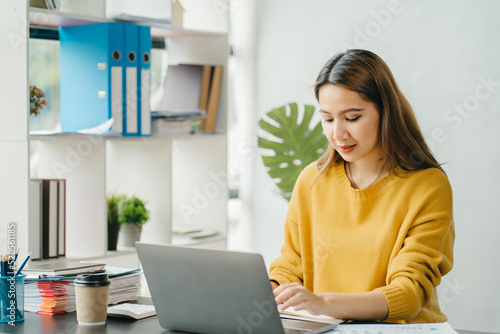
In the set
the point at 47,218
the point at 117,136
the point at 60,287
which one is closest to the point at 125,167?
the point at 117,136

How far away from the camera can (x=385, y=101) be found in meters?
1.70

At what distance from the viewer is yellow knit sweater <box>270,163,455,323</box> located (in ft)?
5.20

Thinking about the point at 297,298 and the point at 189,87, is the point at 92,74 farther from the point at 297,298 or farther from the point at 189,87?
the point at 297,298

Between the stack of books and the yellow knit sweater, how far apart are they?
0.40 meters

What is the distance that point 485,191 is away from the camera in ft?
10.3

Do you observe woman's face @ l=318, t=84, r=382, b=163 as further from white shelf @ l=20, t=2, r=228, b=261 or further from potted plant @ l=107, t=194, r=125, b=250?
potted plant @ l=107, t=194, r=125, b=250

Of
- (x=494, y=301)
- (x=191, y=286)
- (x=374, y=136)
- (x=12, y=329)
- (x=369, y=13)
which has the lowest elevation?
(x=494, y=301)

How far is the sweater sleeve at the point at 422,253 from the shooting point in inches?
60.3

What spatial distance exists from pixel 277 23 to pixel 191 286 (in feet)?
8.86

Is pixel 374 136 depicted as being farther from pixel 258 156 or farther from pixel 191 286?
pixel 258 156

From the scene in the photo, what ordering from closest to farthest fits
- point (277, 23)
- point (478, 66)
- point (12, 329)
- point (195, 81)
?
point (12, 329)
point (478, 66)
point (195, 81)
point (277, 23)

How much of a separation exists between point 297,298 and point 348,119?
0.51 meters

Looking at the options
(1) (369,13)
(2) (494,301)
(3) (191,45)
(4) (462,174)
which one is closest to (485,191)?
(4) (462,174)

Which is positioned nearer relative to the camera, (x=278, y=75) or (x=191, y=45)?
(x=191, y=45)
